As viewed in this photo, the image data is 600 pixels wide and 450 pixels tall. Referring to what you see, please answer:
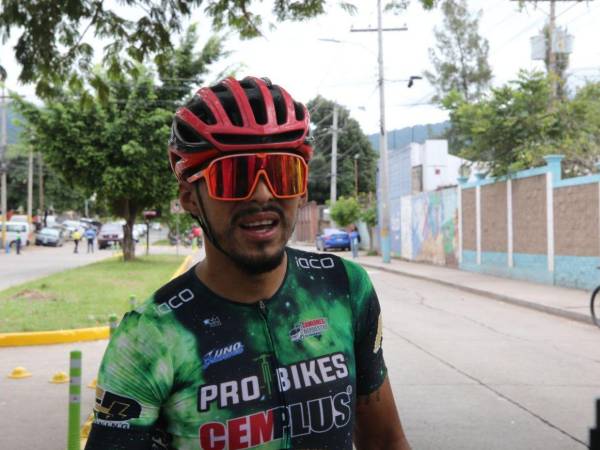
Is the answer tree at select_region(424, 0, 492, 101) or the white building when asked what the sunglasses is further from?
tree at select_region(424, 0, 492, 101)

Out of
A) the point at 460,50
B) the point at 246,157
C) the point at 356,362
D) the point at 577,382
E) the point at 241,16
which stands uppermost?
the point at 460,50

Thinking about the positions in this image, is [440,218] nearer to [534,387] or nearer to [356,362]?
[534,387]

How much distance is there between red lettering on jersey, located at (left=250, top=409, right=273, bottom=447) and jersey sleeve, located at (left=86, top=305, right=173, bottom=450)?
0.20 meters

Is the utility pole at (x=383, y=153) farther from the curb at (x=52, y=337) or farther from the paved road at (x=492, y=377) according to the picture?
the curb at (x=52, y=337)

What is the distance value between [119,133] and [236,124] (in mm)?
21858

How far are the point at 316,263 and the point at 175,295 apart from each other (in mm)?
396

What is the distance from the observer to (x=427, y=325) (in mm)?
11594

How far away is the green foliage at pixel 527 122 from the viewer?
18.8 meters

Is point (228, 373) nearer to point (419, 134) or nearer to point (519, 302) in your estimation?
point (519, 302)

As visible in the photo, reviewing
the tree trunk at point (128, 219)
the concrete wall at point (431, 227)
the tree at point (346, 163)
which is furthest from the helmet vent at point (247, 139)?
the tree at point (346, 163)

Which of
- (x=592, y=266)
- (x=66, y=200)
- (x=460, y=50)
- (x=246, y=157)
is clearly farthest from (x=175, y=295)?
(x=66, y=200)

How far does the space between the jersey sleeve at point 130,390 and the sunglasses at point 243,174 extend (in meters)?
0.35

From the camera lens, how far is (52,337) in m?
10.2

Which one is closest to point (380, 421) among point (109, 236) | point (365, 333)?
point (365, 333)
